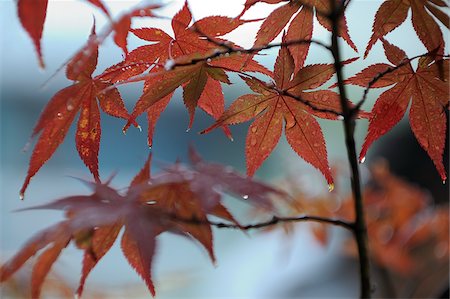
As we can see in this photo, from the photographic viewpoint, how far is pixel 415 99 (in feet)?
2.26

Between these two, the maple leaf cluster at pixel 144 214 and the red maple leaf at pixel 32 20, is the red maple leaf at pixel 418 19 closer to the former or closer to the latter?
the maple leaf cluster at pixel 144 214

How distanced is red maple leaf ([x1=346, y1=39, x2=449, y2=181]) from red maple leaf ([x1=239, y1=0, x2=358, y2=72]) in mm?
55

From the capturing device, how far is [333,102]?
2.12 ft

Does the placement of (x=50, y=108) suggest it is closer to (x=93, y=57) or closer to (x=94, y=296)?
(x=93, y=57)

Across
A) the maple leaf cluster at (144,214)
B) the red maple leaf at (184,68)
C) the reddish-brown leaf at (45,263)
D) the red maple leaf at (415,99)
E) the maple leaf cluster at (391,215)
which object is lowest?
the maple leaf cluster at (391,215)

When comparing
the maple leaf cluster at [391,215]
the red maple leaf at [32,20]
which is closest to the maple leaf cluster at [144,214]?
the red maple leaf at [32,20]

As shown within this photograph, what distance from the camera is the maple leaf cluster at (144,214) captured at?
1.66 feet

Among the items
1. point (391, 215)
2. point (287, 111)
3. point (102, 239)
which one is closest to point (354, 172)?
point (287, 111)

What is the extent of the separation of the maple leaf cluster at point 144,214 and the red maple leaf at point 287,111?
0.08m

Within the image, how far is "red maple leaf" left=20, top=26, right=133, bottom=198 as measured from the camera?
1.99ft

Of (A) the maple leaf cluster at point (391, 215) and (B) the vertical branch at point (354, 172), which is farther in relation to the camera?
(A) the maple leaf cluster at point (391, 215)

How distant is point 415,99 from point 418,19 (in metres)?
0.10

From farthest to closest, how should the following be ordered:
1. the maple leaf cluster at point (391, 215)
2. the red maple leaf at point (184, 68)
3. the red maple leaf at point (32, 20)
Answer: the maple leaf cluster at point (391, 215), the red maple leaf at point (184, 68), the red maple leaf at point (32, 20)

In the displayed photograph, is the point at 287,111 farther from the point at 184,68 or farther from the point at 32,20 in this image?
the point at 32,20
